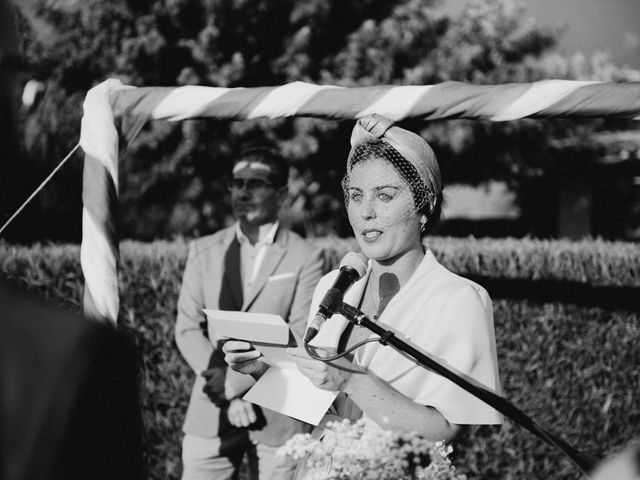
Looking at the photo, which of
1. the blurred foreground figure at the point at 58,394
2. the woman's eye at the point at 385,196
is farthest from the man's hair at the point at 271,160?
Answer: the blurred foreground figure at the point at 58,394

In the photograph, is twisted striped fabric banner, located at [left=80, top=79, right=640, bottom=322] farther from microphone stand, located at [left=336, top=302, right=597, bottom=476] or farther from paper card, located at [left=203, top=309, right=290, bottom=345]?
microphone stand, located at [left=336, top=302, right=597, bottom=476]

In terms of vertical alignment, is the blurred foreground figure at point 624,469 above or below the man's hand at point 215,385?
above

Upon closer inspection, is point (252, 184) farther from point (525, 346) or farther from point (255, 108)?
point (525, 346)

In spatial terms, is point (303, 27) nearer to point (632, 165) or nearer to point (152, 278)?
point (152, 278)

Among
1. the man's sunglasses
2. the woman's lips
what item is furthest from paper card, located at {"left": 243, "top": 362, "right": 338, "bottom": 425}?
the man's sunglasses

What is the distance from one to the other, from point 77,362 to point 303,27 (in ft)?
40.2

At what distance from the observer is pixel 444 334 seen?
7.49 ft

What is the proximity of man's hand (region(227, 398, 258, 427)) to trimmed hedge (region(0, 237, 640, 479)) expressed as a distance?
1651mm

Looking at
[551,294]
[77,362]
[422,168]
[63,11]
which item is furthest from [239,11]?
[77,362]

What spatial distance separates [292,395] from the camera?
8.14 ft

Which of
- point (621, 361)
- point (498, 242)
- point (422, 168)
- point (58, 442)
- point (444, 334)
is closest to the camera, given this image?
point (58, 442)

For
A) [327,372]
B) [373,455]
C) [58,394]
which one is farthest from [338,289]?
[58,394]

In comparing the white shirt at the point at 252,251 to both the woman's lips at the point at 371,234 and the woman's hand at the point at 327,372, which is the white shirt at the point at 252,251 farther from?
the woman's hand at the point at 327,372

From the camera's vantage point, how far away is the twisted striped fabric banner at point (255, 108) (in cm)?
266
